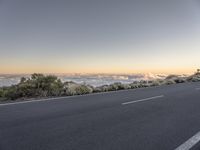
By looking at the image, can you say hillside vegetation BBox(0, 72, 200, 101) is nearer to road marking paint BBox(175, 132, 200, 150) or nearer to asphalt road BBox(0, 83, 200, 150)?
asphalt road BBox(0, 83, 200, 150)

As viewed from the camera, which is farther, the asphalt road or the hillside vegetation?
the hillside vegetation

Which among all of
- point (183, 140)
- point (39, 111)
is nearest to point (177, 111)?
point (183, 140)

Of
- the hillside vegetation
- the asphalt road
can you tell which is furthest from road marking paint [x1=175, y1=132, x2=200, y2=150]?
the hillside vegetation

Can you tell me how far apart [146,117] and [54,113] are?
108 inches

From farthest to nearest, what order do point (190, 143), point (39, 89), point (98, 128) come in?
1. point (39, 89)
2. point (98, 128)
3. point (190, 143)

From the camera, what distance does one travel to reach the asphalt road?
521cm

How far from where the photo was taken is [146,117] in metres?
8.03

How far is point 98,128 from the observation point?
6.48m

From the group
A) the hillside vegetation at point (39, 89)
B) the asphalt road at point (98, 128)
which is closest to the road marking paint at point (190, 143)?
the asphalt road at point (98, 128)

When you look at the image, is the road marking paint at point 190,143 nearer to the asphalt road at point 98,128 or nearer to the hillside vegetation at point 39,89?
the asphalt road at point 98,128

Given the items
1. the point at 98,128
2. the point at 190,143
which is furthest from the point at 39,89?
the point at 190,143

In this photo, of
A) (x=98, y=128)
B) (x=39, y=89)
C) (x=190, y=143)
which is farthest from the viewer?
(x=39, y=89)

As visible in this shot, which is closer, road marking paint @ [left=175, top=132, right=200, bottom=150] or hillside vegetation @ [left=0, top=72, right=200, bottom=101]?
road marking paint @ [left=175, top=132, right=200, bottom=150]

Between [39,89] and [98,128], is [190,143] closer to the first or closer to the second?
[98,128]
